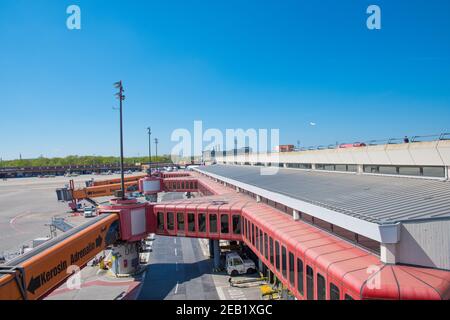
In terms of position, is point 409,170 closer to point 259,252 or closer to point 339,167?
point 339,167

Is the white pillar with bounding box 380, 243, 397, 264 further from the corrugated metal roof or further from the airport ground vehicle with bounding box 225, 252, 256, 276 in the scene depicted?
the airport ground vehicle with bounding box 225, 252, 256, 276

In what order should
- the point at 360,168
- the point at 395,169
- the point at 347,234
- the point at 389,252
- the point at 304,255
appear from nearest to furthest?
the point at 389,252, the point at 304,255, the point at 347,234, the point at 395,169, the point at 360,168

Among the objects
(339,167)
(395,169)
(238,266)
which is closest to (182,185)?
(238,266)

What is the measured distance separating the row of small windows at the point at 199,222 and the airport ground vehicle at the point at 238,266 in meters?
3.80

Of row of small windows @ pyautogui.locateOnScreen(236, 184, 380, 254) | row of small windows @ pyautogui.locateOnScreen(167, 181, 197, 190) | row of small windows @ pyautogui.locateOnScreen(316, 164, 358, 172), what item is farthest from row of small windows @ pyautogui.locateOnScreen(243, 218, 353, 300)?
row of small windows @ pyautogui.locateOnScreen(167, 181, 197, 190)

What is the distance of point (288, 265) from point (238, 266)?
43.4 feet

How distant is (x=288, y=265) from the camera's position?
15961 mm

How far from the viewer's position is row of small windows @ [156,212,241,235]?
26.5m

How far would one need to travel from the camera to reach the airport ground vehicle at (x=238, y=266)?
2817 centimetres
